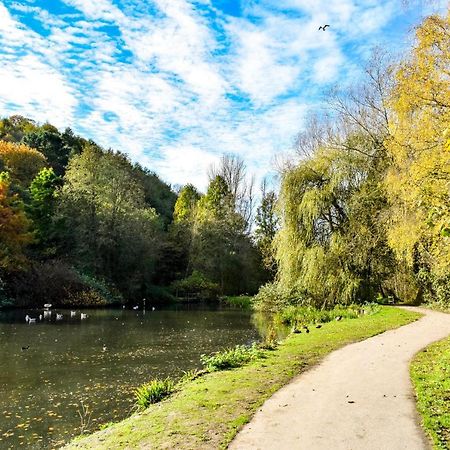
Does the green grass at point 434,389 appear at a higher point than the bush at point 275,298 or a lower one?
lower

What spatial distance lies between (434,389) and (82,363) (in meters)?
9.85

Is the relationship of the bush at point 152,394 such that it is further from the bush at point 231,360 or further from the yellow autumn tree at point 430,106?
the yellow autumn tree at point 430,106

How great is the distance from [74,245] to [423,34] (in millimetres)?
32672

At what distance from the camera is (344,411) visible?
670cm

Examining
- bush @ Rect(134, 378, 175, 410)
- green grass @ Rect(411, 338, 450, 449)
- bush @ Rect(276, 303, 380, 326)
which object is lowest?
bush @ Rect(134, 378, 175, 410)

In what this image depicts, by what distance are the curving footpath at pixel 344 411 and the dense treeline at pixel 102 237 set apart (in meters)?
26.5

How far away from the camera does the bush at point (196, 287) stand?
145ft

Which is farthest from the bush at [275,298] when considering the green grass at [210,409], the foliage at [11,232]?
the foliage at [11,232]

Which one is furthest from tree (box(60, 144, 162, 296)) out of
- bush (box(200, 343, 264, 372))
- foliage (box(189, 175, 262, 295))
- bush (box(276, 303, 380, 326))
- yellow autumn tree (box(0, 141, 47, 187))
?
bush (box(200, 343, 264, 372))

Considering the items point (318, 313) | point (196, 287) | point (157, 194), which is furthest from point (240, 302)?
point (157, 194)

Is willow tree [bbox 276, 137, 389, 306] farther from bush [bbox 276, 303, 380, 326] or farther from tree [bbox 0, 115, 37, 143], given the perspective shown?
tree [bbox 0, 115, 37, 143]

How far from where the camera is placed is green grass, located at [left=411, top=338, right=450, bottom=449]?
5.84 metres

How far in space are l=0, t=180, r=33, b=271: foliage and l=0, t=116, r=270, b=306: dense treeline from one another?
67 mm

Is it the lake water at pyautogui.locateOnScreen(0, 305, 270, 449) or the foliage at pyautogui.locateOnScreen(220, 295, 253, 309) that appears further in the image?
the foliage at pyautogui.locateOnScreen(220, 295, 253, 309)
